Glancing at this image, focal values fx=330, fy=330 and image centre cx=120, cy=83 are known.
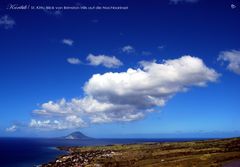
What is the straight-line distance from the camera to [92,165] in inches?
4631

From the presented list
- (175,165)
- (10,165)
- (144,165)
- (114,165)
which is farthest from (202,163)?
(10,165)

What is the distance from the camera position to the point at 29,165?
142625 millimetres

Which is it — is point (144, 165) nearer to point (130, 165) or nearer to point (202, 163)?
point (130, 165)

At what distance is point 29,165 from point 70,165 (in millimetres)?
27529

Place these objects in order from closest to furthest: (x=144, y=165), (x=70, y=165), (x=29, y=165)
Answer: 1. (x=144, y=165)
2. (x=70, y=165)
3. (x=29, y=165)

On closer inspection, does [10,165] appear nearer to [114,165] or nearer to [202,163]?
[114,165]

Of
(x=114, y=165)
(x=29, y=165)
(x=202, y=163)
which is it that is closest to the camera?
(x=202, y=163)

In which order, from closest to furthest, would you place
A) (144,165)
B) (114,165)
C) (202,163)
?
1. (202,163)
2. (144,165)
3. (114,165)

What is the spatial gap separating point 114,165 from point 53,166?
1068 inches

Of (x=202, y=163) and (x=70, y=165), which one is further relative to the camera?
(x=70, y=165)

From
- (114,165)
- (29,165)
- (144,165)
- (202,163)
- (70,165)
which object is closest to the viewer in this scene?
(202,163)

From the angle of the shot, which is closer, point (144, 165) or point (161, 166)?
point (161, 166)

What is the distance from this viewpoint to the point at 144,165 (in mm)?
108312

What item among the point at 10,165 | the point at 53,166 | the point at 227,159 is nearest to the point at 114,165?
the point at 53,166
